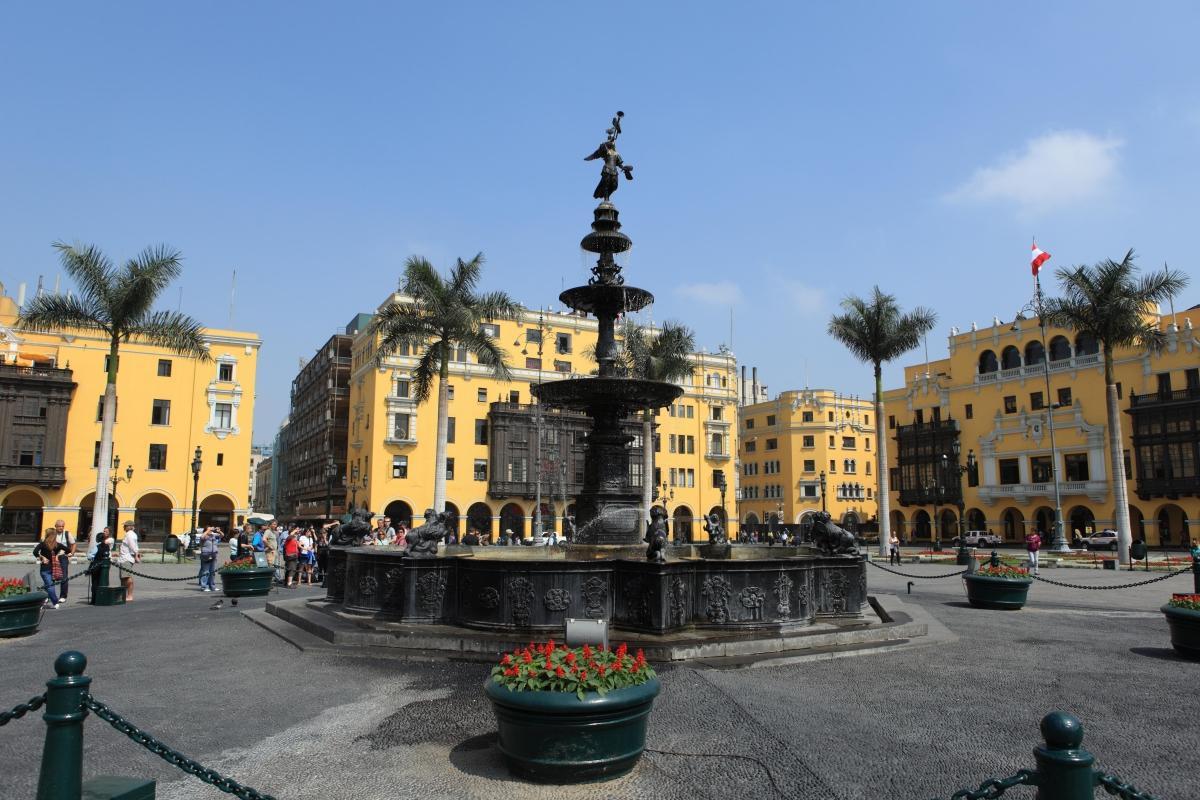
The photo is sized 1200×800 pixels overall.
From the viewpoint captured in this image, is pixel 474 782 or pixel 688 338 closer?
pixel 474 782

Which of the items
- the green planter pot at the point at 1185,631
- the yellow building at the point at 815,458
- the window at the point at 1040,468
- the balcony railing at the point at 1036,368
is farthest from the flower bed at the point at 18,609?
the yellow building at the point at 815,458

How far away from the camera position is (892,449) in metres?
72.9

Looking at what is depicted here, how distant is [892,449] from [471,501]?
40986 millimetres

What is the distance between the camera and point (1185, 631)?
9.94 m

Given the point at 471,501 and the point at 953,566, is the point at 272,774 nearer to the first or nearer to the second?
the point at 953,566

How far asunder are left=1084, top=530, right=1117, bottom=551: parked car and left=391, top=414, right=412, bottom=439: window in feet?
152

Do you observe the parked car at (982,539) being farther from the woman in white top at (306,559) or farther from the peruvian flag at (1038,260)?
the woman in white top at (306,559)

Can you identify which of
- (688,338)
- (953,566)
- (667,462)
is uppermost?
(688,338)

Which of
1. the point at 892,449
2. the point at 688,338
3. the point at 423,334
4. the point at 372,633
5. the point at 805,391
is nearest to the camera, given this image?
the point at 372,633

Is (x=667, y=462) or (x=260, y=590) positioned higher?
(x=667, y=462)

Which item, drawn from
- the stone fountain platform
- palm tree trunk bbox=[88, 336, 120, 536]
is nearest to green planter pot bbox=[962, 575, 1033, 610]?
the stone fountain platform

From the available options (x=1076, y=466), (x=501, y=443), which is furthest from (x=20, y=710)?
(x=1076, y=466)

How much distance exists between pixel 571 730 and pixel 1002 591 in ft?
45.2

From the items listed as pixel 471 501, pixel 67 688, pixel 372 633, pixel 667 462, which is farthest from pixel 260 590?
pixel 667 462
